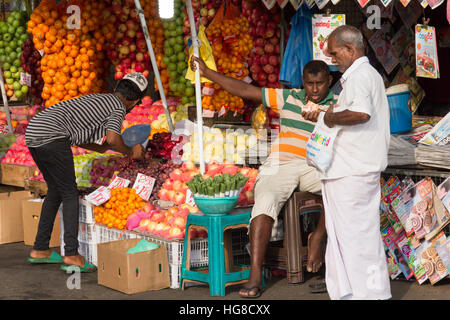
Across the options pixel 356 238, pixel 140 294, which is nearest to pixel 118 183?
pixel 140 294

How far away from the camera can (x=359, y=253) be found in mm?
4508

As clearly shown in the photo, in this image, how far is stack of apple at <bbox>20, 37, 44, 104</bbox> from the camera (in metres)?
9.90

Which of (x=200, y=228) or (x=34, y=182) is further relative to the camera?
(x=34, y=182)

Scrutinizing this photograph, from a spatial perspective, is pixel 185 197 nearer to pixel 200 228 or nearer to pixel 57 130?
pixel 200 228

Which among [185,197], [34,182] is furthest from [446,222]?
[34,182]

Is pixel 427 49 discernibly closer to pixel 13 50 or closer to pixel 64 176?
pixel 64 176

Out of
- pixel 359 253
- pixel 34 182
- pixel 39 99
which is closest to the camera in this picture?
pixel 359 253

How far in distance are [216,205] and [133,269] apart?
0.76 metres

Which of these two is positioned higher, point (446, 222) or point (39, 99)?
point (39, 99)

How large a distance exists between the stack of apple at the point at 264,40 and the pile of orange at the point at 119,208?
1.87 metres

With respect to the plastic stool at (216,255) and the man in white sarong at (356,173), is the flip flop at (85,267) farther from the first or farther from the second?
the man in white sarong at (356,173)

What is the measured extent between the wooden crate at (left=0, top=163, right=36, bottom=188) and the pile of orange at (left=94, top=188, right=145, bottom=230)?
116 inches

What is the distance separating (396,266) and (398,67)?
2.22 meters

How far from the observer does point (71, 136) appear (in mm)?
5828
